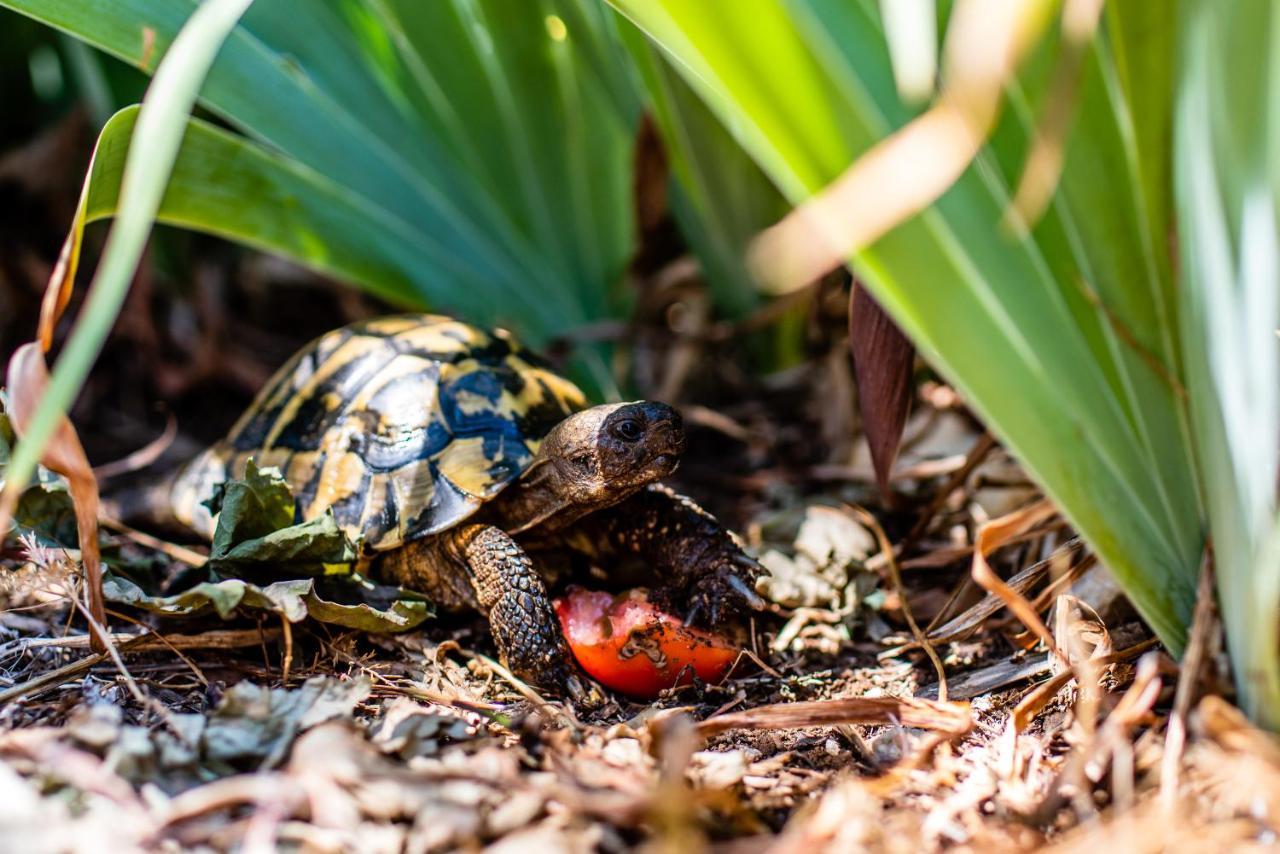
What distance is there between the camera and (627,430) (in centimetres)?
192

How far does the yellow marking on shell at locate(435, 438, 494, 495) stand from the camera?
2.03 metres

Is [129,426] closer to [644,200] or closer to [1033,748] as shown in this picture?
[644,200]

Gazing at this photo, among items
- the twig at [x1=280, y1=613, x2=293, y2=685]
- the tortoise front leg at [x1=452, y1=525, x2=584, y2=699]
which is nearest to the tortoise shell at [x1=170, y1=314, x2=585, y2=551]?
the tortoise front leg at [x1=452, y1=525, x2=584, y2=699]

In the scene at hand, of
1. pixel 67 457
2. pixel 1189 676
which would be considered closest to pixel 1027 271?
pixel 1189 676

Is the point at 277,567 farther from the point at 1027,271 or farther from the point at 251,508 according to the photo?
the point at 1027,271

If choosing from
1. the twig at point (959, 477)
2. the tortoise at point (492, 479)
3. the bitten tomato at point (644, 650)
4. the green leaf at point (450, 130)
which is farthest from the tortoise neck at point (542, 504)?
the green leaf at point (450, 130)

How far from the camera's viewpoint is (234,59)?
2.09 meters

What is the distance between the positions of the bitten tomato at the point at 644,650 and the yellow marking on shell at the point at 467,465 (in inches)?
13.2

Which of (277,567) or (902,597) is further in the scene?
(902,597)

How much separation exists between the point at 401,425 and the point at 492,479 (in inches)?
9.8

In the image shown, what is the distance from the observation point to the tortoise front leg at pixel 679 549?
1978mm

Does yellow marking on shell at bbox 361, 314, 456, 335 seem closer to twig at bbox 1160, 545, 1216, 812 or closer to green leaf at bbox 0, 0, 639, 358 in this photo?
green leaf at bbox 0, 0, 639, 358

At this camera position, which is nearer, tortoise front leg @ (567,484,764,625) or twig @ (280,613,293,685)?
twig @ (280,613,293,685)

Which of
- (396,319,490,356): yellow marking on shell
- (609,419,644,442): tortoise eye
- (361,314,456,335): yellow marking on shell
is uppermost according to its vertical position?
(361,314,456,335): yellow marking on shell
